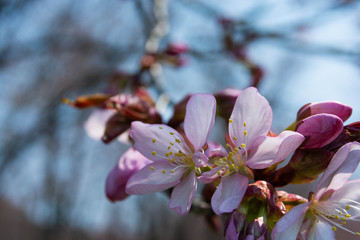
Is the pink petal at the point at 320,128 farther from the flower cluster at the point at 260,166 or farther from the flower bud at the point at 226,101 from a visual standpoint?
the flower bud at the point at 226,101

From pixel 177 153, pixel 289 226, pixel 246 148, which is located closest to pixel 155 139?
pixel 177 153

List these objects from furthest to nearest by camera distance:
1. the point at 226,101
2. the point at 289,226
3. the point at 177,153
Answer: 1. the point at 226,101
2. the point at 177,153
3. the point at 289,226

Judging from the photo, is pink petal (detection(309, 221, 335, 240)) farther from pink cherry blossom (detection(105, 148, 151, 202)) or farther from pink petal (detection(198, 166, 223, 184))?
pink cherry blossom (detection(105, 148, 151, 202))

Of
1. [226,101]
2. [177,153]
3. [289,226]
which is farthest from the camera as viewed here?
[226,101]

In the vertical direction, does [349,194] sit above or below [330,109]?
below

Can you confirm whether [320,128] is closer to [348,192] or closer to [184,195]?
[348,192]

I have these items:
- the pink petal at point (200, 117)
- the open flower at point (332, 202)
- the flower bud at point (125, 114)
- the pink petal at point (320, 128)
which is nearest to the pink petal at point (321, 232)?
the open flower at point (332, 202)
